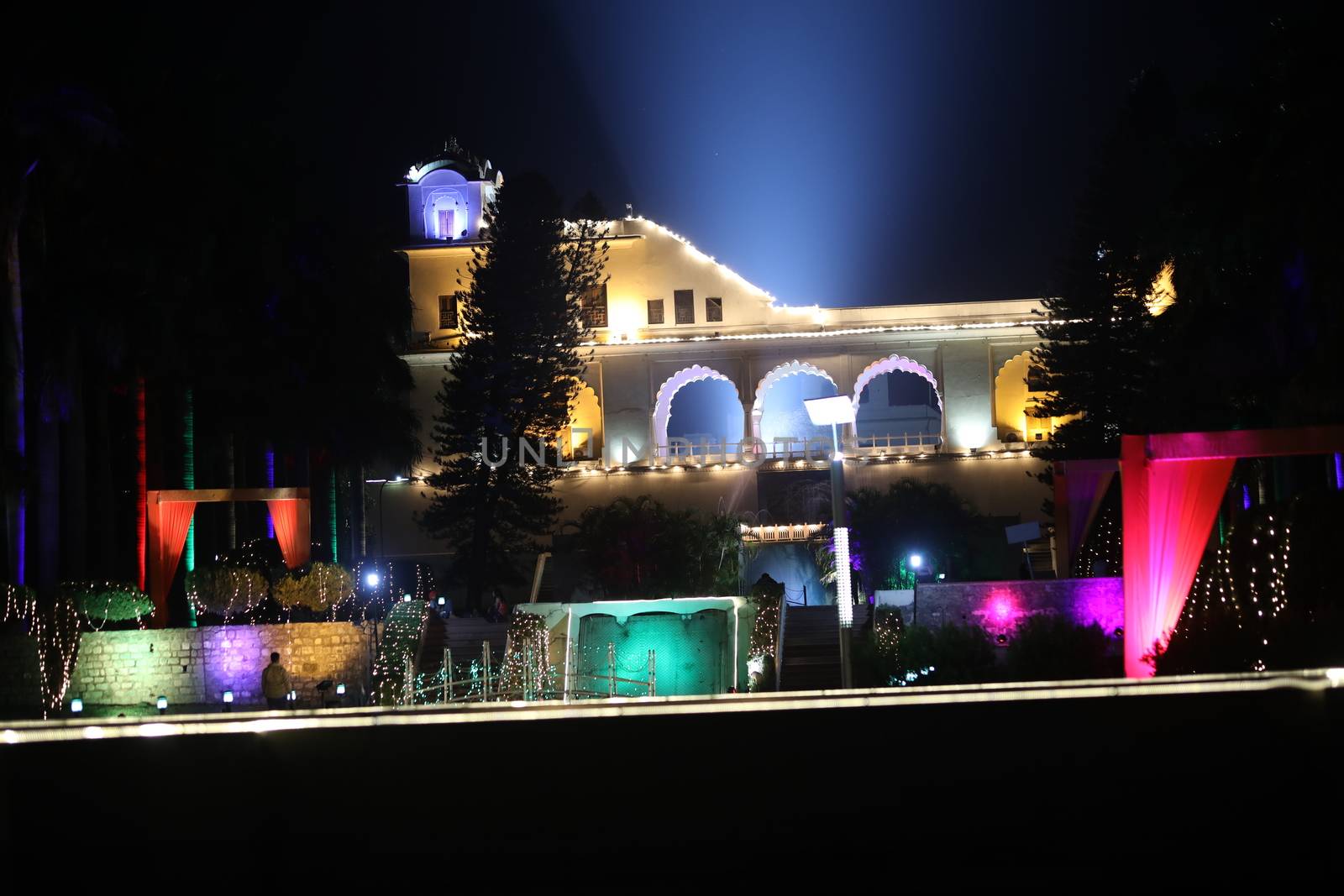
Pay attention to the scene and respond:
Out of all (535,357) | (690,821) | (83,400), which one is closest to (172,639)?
(83,400)

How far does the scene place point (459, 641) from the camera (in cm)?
1842

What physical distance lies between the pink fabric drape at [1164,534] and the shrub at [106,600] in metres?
12.4

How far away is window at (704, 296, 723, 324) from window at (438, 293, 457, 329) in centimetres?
552

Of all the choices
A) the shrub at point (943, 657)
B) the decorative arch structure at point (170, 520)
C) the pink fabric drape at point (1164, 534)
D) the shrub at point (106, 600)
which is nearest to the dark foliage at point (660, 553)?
the shrub at point (943, 657)

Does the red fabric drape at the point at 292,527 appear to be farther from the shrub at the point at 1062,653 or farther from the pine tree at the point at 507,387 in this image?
the shrub at the point at 1062,653

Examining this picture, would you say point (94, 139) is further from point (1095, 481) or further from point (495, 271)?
point (1095, 481)

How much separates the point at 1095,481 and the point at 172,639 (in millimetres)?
12185

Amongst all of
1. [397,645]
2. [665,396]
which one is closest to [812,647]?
[397,645]

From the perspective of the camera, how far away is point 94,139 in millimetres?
16781

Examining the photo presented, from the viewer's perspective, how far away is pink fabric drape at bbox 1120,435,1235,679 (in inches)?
435

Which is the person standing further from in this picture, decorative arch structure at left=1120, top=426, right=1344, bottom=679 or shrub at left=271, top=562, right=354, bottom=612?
decorative arch structure at left=1120, top=426, right=1344, bottom=679

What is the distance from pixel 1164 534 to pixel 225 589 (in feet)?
41.7

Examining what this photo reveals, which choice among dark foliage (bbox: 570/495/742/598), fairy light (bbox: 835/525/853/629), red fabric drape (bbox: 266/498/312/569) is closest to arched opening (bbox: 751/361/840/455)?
dark foliage (bbox: 570/495/742/598)

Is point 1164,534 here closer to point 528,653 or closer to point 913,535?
point 528,653
